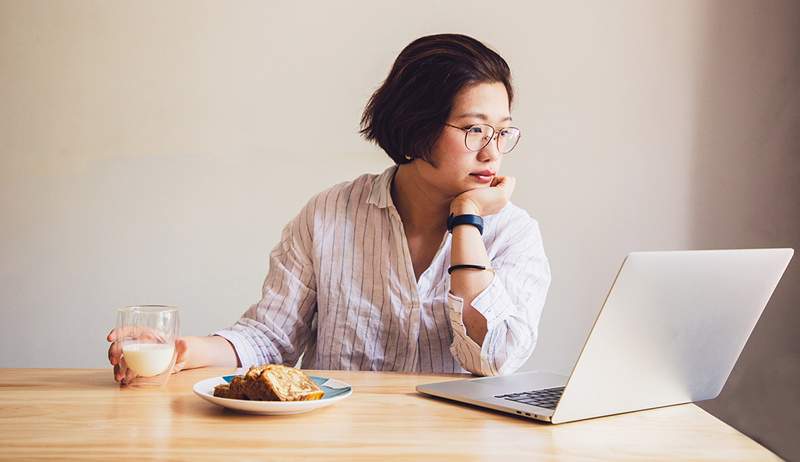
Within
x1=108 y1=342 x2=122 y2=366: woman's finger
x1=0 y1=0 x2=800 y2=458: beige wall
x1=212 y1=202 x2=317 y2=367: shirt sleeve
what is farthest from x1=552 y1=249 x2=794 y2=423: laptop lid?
x1=0 y1=0 x2=800 y2=458: beige wall

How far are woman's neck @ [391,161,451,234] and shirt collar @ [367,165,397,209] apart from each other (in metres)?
0.03

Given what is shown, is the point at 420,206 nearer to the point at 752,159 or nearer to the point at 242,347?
the point at 242,347

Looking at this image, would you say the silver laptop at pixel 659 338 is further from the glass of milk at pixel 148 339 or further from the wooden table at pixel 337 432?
the glass of milk at pixel 148 339

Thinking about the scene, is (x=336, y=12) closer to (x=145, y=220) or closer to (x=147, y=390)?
(x=145, y=220)

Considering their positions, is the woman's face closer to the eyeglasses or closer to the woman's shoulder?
the eyeglasses

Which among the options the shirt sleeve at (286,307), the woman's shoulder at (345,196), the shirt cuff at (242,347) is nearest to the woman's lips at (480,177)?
the woman's shoulder at (345,196)

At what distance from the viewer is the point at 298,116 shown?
2.49 metres

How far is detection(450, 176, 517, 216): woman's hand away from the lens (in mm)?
1533

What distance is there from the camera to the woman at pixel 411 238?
1.56m

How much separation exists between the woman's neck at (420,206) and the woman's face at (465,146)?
0.20ft

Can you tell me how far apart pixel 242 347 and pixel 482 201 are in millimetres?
552

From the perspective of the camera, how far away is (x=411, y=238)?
1.67m

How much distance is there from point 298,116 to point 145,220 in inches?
23.5

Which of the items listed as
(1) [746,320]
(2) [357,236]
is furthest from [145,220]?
(1) [746,320]
